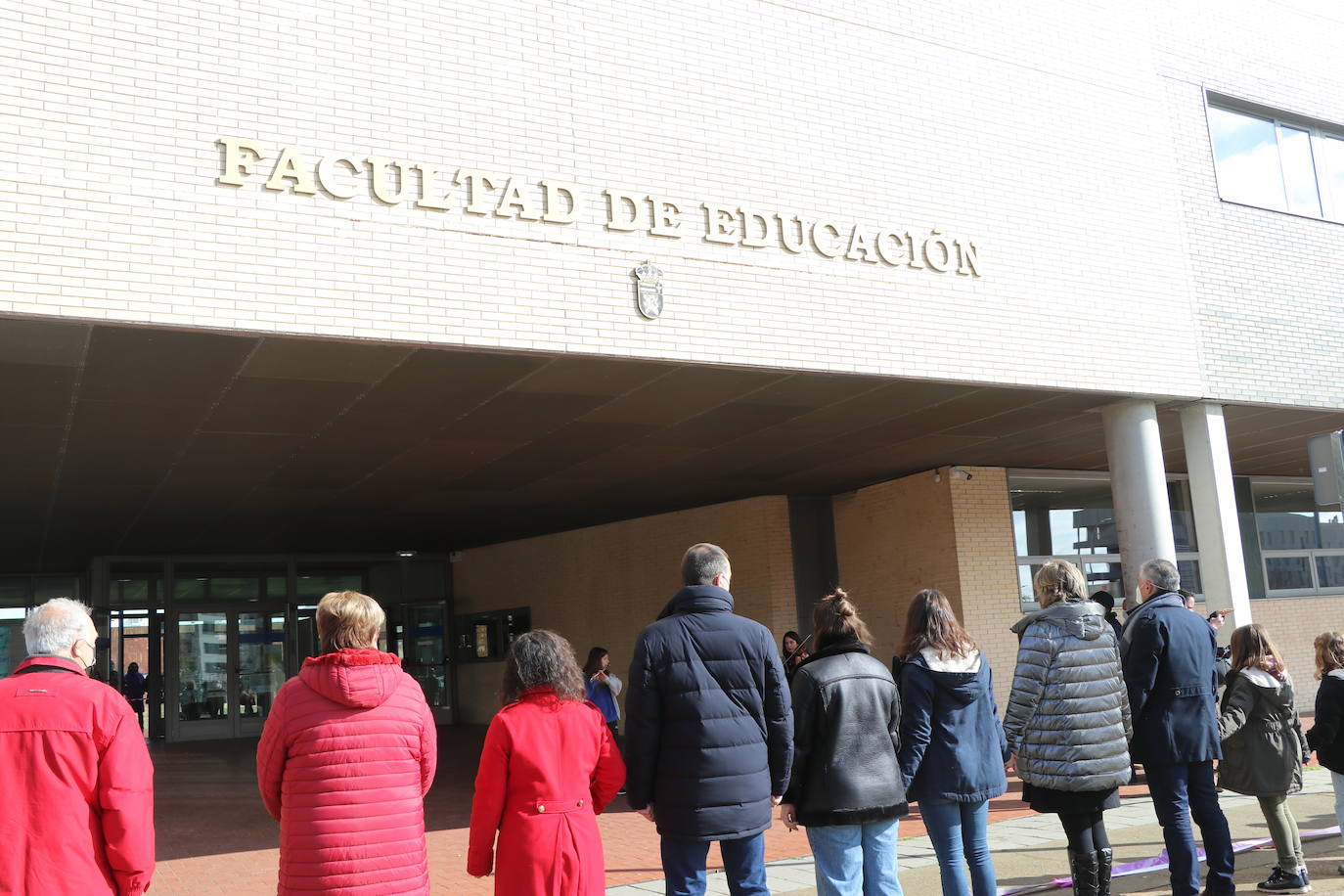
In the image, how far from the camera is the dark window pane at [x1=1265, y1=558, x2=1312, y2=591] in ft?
57.6

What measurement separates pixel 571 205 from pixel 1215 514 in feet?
24.1

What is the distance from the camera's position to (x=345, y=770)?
12.7 ft

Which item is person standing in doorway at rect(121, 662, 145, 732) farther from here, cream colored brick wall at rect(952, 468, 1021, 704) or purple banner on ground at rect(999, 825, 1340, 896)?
purple banner on ground at rect(999, 825, 1340, 896)

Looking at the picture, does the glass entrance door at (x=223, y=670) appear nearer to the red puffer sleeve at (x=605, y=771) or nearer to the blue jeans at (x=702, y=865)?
the blue jeans at (x=702, y=865)

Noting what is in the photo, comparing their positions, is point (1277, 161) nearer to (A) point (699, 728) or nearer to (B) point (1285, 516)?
(B) point (1285, 516)

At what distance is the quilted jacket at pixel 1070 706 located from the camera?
537 centimetres

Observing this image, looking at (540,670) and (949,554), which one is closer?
(540,670)

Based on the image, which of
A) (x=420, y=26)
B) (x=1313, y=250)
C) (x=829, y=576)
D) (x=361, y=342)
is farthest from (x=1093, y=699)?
(x=829, y=576)

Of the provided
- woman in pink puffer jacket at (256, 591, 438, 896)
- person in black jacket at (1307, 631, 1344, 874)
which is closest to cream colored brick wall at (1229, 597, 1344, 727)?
person in black jacket at (1307, 631, 1344, 874)

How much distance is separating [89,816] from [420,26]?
620cm

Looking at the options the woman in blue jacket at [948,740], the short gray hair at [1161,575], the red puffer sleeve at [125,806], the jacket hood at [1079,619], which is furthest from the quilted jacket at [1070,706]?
the red puffer sleeve at [125,806]

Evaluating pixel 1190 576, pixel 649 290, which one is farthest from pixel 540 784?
pixel 1190 576

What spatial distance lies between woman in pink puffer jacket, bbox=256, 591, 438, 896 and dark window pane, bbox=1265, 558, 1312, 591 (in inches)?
662

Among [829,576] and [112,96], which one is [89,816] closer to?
[112,96]
